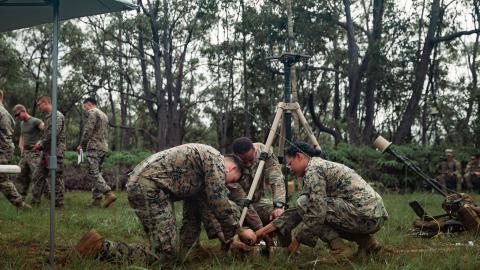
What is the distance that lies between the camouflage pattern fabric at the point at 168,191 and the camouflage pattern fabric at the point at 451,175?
12121mm

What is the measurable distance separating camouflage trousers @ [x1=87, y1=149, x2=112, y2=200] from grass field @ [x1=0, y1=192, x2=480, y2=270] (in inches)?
17.4

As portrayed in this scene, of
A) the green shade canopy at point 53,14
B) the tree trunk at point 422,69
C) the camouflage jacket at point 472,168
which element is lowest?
the camouflage jacket at point 472,168

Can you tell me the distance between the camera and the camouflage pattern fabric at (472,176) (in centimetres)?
1526

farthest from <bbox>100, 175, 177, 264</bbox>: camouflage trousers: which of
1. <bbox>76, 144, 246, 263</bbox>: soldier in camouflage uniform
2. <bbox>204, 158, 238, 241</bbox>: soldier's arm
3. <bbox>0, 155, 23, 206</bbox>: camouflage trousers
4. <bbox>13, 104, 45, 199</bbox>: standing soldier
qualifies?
<bbox>13, 104, 45, 199</bbox>: standing soldier

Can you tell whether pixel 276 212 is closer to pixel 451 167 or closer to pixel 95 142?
pixel 95 142

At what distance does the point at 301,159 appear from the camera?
4.82m

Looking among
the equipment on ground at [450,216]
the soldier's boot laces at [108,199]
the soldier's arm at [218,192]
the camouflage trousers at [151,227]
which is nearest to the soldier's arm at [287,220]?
the soldier's arm at [218,192]

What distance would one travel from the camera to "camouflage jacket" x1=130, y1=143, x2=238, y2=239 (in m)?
4.36

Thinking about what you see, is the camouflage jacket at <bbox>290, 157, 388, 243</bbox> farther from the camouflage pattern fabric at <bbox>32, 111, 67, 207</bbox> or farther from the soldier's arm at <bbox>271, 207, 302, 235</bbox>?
the camouflage pattern fabric at <bbox>32, 111, 67, 207</bbox>

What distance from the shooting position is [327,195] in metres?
5.00

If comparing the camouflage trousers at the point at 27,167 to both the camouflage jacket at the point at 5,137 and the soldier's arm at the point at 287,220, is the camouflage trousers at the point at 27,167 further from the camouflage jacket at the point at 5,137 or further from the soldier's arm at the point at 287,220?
the soldier's arm at the point at 287,220

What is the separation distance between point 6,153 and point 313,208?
5.51 metres

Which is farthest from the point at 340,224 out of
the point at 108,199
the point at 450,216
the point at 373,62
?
the point at 373,62

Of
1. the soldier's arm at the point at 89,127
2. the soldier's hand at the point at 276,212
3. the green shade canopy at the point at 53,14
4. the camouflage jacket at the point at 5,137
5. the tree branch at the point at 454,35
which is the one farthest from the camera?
the tree branch at the point at 454,35
